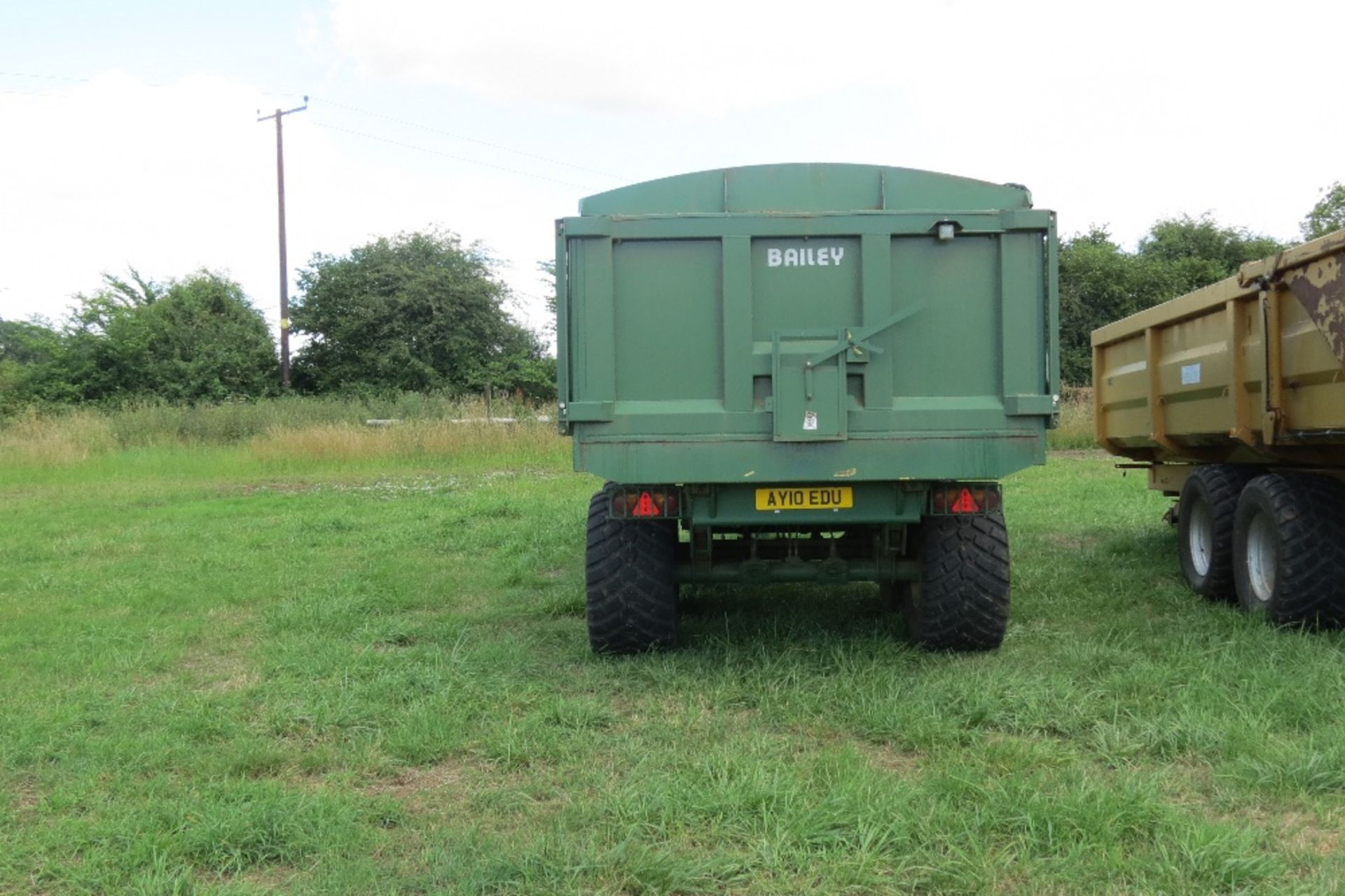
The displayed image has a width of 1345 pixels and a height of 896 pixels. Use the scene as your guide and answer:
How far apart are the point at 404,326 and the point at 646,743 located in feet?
112

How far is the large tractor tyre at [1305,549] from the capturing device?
5750 mm

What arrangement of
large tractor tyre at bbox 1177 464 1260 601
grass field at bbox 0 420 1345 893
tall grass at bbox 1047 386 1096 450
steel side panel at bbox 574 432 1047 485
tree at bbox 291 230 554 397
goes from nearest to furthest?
grass field at bbox 0 420 1345 893 → steel side panel at bbox 574 432 1047 485 → large tractor tyre at bbox 1177 464 1260 601 → tall grass at bbox 1047 386 1096 450 → tree at bbox 291 230 554 397

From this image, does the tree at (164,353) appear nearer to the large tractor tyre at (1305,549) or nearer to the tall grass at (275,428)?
the tall grass at (275,428)

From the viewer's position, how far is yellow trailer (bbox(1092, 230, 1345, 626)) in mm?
5504

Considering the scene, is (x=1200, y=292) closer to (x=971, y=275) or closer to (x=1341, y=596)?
(x=1341, y=596)

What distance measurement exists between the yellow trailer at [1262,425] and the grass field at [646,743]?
1.16ft

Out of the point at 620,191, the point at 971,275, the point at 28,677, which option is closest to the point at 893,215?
the point at 971,275

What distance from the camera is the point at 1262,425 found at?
19.9 feet

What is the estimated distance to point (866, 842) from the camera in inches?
126

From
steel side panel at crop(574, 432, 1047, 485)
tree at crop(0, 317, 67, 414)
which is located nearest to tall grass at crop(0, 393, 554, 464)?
tree at crop(0, 317, 67, 414)

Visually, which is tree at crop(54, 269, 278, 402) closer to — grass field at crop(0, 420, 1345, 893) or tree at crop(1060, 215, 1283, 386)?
tree at crop(1060, 215, 1283, 386)

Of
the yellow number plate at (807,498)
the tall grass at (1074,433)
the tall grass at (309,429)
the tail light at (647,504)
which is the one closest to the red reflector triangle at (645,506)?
the tail light at (647,504)

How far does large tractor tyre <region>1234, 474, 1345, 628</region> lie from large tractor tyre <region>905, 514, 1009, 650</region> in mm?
1552

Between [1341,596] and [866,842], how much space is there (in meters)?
3.80
